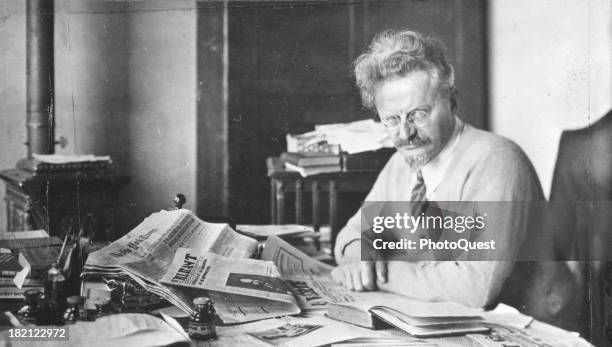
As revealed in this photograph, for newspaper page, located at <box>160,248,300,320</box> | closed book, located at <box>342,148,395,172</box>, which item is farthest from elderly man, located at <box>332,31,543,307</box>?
closed book, located at <box>342,148,395,172</box>

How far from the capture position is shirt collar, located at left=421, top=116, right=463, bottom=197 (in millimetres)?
1322

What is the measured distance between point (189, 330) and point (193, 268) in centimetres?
21

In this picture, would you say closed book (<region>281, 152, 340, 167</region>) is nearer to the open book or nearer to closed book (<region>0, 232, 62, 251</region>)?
closed book (<region>0, 232, 62, 251</region>)

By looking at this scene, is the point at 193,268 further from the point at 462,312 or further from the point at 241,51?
the point at 241,51

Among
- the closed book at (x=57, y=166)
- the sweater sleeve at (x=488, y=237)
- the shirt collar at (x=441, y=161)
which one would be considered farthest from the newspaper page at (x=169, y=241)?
the closed book at (x=57, y=166)

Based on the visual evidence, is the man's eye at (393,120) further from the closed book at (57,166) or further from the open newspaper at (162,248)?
the closed book at (57,166)

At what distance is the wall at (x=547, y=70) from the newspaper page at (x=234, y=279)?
2.52 feet

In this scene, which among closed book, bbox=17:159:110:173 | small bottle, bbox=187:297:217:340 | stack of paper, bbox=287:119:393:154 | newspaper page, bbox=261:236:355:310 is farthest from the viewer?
closed book, bbox=17:159:110:173

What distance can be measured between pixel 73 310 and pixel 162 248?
0.92 feet

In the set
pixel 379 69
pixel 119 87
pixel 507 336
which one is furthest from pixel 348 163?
pixel 507 336

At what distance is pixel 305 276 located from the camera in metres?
1.18

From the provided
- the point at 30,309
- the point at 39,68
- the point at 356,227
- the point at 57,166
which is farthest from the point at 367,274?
the point at 57,166

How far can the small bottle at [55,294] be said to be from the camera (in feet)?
2.72

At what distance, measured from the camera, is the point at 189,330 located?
0.79m
